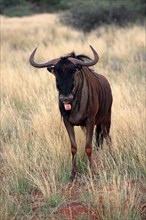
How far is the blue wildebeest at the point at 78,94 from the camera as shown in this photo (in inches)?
175

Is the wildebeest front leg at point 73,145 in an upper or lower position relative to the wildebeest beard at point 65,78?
lower

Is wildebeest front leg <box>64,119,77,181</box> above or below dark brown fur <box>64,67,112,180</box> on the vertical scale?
below

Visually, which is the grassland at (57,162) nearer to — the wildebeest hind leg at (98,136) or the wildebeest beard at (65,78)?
the wildebeest hind leg at (98,136)

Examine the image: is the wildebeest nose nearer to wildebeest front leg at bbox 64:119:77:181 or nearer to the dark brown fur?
the dark brown fur

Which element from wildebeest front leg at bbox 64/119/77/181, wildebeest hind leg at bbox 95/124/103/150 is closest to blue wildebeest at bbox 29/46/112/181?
wildebeest front leg at bbox 64/119/77/181

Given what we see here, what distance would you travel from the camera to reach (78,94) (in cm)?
482

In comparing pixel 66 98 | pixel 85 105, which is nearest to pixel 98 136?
pixel 85 105

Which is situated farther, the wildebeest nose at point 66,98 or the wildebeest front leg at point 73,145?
the wildebeest front leg at point 73,145

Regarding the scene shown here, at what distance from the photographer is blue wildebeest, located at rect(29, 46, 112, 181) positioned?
4441 millimetres

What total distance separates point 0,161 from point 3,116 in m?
1.55

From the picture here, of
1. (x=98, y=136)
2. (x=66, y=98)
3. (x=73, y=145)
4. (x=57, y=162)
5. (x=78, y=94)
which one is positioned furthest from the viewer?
(x=98, y=136)

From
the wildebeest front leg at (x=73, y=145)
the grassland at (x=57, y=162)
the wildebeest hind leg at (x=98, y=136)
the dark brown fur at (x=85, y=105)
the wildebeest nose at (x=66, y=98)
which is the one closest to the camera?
the grassland at (x=57, y=162)

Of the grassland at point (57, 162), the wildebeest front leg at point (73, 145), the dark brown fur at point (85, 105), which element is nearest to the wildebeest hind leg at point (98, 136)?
the grassland at point (57, 162)

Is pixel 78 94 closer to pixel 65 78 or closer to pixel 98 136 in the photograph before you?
pixel 65 78
